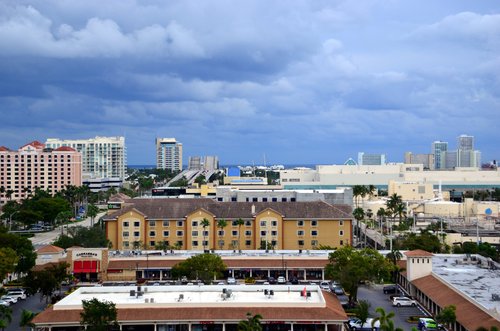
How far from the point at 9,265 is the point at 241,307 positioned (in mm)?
24203

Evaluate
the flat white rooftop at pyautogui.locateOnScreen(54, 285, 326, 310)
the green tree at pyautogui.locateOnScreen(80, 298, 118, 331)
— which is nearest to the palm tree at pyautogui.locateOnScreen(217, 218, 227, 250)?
the flat white rooftop at pyautogui.locateOnScreen(54, 285, 326, 310)

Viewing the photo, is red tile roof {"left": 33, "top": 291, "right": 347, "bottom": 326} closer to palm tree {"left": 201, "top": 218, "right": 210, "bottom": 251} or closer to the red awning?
the red awning

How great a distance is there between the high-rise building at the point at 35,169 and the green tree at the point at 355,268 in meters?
139

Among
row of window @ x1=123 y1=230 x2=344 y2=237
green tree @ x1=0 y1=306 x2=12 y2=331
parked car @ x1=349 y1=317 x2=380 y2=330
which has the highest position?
row of window @ x1=123 y1=230 x2=344 y2=237

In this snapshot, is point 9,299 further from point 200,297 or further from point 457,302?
point 457,302

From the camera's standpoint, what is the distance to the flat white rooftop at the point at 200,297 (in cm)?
4194

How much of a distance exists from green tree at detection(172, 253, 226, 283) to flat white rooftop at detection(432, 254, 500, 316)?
19.7 metres

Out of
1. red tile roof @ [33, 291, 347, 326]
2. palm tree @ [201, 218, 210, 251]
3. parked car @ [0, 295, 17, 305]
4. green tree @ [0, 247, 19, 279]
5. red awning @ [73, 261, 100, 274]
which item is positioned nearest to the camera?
red tile roof @ [33, 291, 347, 326]

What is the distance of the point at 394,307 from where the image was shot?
51000 mm

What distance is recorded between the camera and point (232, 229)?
7888 centimetres

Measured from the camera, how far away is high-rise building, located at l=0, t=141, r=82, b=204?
176750 millimetres

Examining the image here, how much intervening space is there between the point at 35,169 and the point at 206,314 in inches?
5970

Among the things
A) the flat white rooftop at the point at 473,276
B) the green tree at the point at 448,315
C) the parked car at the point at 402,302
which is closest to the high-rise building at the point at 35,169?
the flat white rooftop at the point at 473,276

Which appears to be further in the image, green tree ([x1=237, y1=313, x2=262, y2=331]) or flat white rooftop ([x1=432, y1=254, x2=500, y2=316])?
flat white rooftop ([x1=432, y1=254, x2=500, y2=316])
